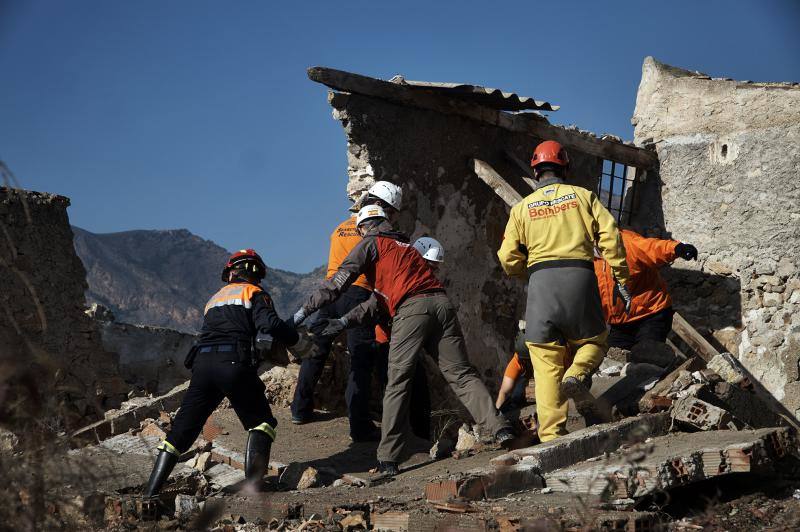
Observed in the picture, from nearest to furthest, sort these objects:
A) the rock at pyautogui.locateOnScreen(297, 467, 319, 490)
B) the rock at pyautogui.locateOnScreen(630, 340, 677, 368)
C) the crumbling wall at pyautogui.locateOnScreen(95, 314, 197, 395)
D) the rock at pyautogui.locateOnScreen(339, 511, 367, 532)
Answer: the rock at pyautogui.locateOnScreen(339, 511, 367, 532) < the rock at pyautogui.locateOnScreen(297, 467, 319, 490) < the rock at pyautogui.locateOnScreen(630, 340, 677, 368) < the crumbling wall at pyautogui.locateOnScreen(95, 314, 197, 395)

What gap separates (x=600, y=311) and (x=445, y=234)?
8.56ft

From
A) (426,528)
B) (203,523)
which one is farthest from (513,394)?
(203,523)

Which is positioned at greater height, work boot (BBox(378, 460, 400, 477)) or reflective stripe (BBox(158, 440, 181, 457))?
reflective stripe (BBox(158, 440, 181, 457))

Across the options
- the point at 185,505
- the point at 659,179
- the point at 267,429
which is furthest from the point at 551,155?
the point at 659,179

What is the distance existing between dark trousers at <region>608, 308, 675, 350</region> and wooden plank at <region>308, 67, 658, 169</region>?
221 centimetres

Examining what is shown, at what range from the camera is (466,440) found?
6.11 metres

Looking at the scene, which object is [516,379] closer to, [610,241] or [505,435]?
[505,435]

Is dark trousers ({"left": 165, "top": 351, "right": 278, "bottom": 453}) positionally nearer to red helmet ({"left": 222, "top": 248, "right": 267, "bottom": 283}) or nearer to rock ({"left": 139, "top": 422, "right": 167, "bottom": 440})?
red helmet ({"left": 222, "top": 248, "right": 267, "bottom": 283})

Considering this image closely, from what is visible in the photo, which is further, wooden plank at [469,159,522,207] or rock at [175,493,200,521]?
wooden plank at [469,159,522,207]

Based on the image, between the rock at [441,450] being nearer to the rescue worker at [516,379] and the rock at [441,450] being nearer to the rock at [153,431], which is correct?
the rescue worker at [516,379]

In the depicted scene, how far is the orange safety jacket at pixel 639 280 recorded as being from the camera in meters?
6.85

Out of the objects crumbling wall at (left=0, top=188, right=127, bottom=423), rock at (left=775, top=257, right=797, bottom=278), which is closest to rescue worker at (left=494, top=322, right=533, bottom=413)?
rock at (left=775, top=257, right=797, bottom=278)

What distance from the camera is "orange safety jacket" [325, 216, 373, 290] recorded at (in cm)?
689

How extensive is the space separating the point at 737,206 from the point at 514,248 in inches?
153
